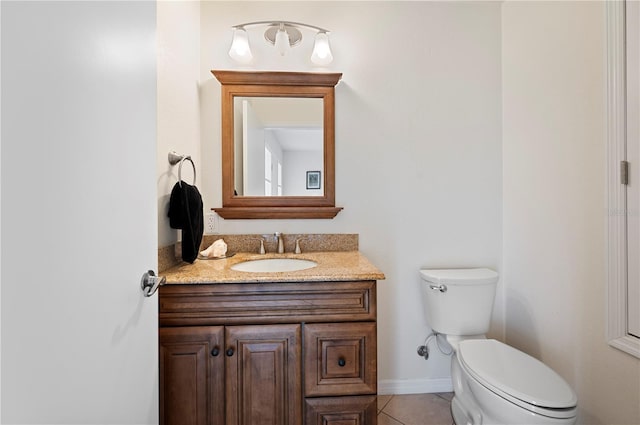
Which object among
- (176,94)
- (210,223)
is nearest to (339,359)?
(210,223)

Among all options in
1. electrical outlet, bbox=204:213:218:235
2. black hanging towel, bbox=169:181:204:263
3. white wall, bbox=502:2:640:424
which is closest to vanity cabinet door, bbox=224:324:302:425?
black hanging towel, bbox=169:181:204:263

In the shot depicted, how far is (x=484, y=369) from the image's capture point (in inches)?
45.3

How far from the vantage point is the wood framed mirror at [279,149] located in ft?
5.41

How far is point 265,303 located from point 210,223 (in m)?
0.74

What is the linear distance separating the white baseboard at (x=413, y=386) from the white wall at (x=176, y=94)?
1525mm

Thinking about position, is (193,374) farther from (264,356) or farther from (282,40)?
(282,40)

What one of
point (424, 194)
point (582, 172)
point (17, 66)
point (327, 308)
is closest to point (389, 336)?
point (327, 308)

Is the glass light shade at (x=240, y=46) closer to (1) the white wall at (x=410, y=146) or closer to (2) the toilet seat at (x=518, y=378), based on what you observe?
(1) the white wall at (x=410, y=146)

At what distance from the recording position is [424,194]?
174 centimetres

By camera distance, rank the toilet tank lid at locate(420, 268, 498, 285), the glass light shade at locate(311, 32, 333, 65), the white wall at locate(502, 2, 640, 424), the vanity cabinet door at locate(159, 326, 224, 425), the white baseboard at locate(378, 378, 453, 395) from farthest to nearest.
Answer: the white baseboard at locate(378, 378, 453, 395)
the glass light shade at locate(311, 32, 333, 65)
the toilet tank lid at locate(420, 268, 498, 285)
the white wall at locate(502, 2, 640, 424)
the vanity cabinet door at locate(159, 326, 224, 425)

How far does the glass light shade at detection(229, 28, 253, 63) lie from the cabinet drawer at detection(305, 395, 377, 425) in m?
1.79

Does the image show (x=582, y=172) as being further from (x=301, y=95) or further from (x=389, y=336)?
(x=301, y=95)

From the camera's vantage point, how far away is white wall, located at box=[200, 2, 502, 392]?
1.70m

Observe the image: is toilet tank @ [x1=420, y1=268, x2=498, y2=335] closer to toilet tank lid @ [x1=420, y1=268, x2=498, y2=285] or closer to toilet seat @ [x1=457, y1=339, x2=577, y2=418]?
toilet tank lid @ [x1=420, y1=268, x2=498, y2=285]
